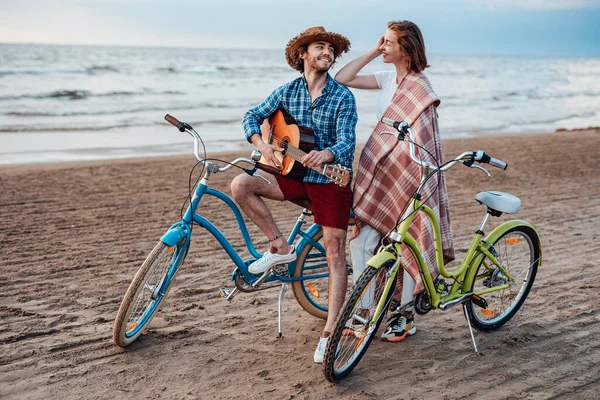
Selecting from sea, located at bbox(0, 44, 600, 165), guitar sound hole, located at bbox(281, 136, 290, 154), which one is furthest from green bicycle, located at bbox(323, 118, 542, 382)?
sea, located at bbox(0, 44, 600, 165)

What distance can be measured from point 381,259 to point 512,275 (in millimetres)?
1319

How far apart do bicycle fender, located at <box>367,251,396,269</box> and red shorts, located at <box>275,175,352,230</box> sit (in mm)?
432

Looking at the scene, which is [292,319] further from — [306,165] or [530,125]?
[530,125]

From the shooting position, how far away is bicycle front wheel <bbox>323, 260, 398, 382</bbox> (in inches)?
133

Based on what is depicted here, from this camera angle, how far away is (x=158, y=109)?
2016 centimetres

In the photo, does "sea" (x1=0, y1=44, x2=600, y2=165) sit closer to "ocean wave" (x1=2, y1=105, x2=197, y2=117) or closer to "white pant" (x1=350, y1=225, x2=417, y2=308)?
"ocean wave" (x1=2, y1=105, x2=197, y2=117)

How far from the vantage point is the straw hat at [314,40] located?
3736 mm

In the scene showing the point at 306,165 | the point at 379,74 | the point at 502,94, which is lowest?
the point at 502,94

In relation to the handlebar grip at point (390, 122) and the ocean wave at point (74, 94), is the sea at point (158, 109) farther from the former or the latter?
the handlebar grip at point (390, 122)

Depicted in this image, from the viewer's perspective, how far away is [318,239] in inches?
163

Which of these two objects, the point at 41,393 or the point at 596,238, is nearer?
the point at 41,393

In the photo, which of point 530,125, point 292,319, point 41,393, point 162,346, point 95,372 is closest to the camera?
point 41,393

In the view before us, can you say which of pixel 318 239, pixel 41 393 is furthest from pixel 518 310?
pixel 41 393

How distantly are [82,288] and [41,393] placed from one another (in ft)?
5.10
